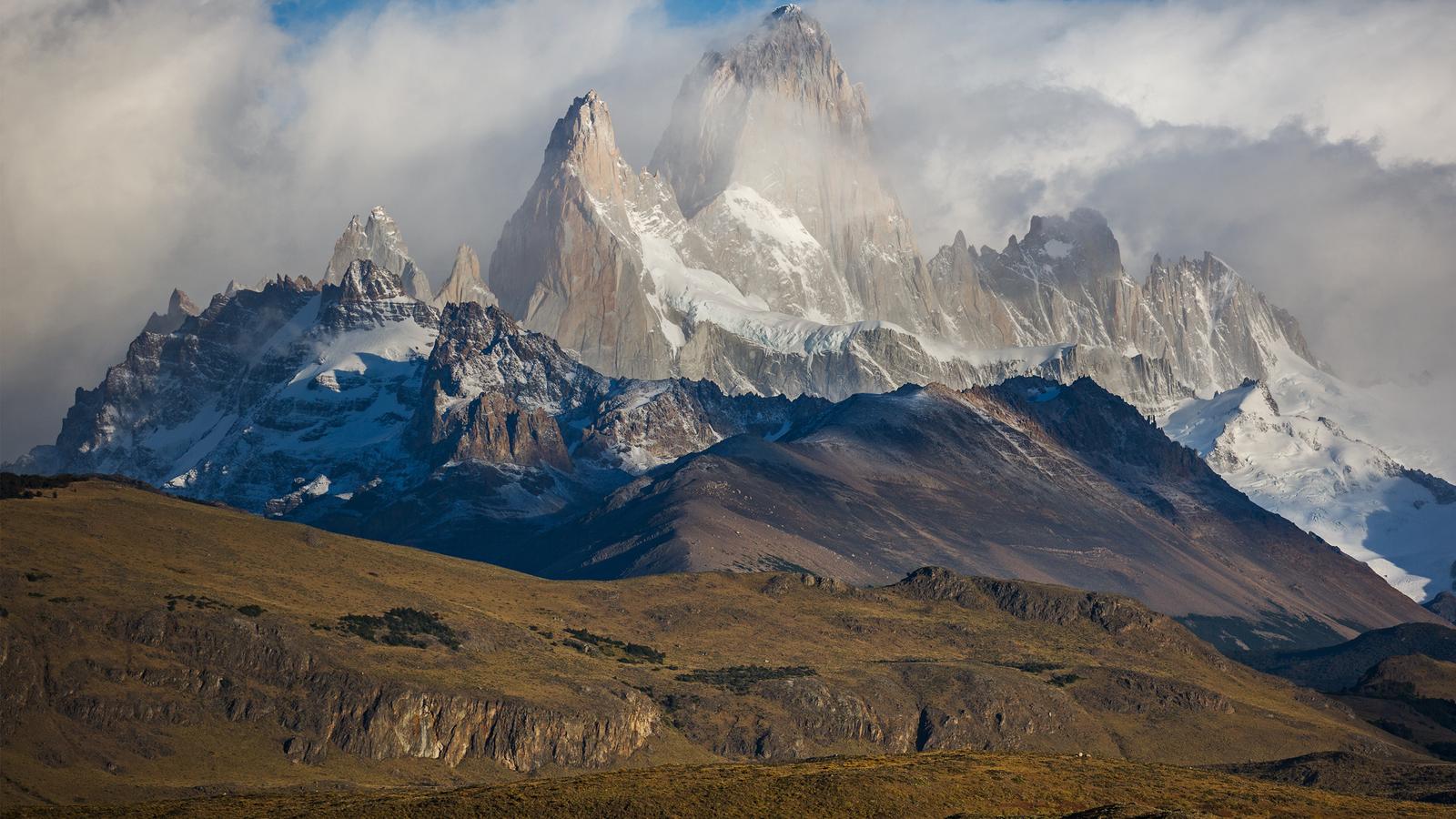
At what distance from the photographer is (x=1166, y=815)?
19675cm
